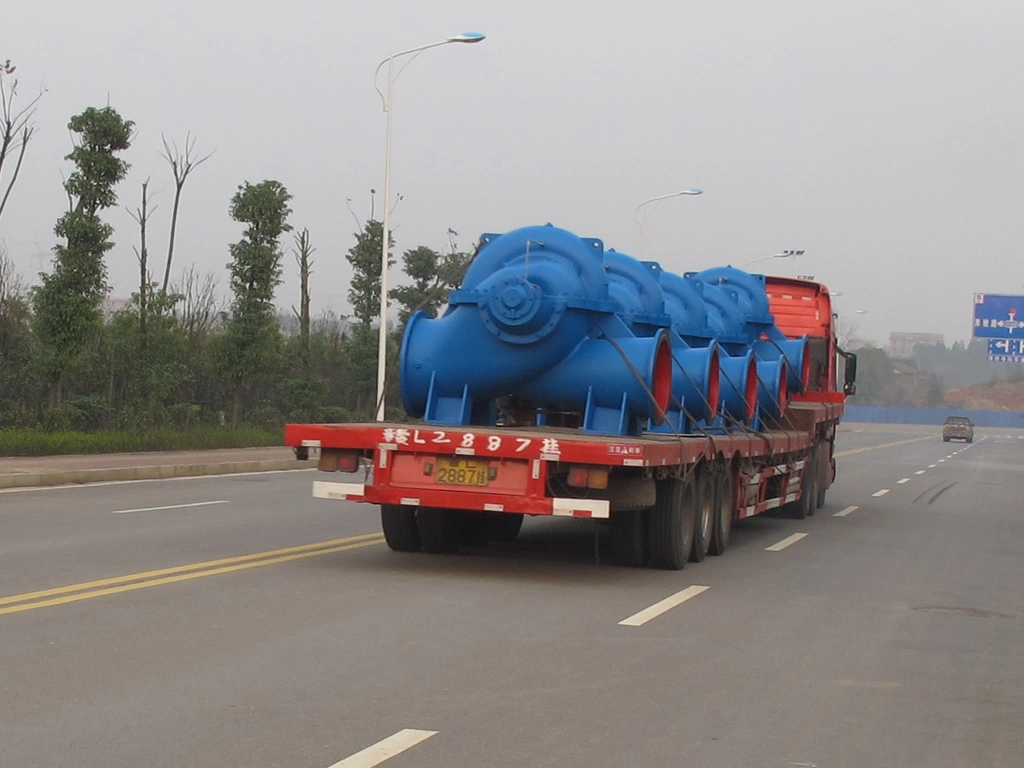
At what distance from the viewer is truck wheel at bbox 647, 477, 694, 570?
12.3 m

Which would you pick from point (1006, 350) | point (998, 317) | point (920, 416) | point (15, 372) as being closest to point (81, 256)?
point (15, 372)

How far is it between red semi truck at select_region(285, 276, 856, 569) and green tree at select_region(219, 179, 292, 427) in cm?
1706

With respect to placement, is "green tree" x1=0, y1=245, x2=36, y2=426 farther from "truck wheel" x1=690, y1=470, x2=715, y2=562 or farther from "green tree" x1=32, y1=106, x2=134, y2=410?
"truck wheel" x1=690, y1=470, x2=715, y2=562

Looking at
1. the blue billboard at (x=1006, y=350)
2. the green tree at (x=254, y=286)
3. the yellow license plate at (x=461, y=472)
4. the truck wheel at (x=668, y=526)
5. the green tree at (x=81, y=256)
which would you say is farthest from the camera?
the blue billboard at (x=1006, y=350)

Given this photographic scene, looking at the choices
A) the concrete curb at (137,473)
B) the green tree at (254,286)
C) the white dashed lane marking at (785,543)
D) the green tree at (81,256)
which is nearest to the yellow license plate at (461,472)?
the white dashed lane marking at (785,543)

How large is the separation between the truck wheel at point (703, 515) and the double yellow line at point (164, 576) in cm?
308

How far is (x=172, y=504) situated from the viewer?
57.8ft

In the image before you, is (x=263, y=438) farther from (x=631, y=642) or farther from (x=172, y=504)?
(x=631, y=642)

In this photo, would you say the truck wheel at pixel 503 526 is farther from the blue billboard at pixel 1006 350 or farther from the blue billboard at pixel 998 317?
the blue billboard at pixel 1006 350

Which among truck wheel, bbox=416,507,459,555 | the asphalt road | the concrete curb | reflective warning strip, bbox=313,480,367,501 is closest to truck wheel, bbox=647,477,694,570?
the asphalt road

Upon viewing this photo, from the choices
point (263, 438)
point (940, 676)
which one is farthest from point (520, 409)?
point (263, 438)

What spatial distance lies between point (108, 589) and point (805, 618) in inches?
197

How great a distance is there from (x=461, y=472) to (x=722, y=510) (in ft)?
13.1

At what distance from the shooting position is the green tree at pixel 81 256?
25.0 meters
